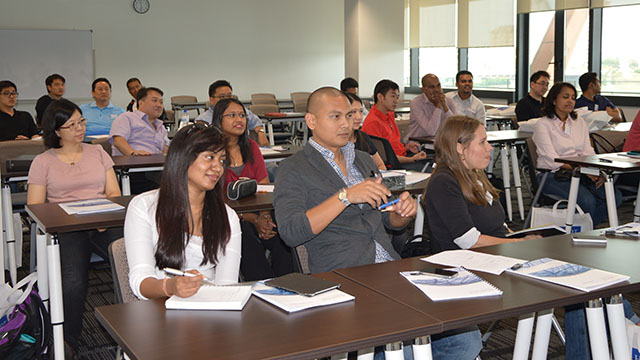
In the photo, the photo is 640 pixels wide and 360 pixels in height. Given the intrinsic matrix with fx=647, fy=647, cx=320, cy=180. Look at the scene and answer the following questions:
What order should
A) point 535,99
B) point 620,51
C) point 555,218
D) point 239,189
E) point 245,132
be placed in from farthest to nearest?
point 620,51 < point 535,99 < point 555,218 < point 245,132 < point 239,189

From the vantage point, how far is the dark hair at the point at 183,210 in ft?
7.50

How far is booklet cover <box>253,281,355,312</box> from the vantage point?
1784mm

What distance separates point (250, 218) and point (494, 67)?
9249mm

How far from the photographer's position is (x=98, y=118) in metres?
7.61

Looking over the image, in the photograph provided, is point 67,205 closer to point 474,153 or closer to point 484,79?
point 474,153

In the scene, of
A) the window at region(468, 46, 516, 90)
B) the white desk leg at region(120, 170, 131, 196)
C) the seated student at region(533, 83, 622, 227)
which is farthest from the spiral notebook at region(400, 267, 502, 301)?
the window at region(468, 46, 516, 90)

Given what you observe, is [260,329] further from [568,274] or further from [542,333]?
[542,333]

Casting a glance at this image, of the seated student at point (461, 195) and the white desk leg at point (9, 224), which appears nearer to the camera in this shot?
the seated student at point (461, 195)

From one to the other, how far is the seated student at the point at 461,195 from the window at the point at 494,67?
354 inches

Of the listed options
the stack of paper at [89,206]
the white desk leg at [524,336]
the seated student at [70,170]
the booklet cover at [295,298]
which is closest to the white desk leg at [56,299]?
the stack of paper at [89,206]

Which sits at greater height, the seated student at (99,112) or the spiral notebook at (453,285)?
the seated student at (99,112)

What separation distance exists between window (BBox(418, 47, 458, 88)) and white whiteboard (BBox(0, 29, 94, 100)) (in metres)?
6.95

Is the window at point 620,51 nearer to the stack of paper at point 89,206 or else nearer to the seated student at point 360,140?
the seated student at point 360,140

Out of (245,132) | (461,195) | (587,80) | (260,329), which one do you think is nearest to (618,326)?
(461,195)
